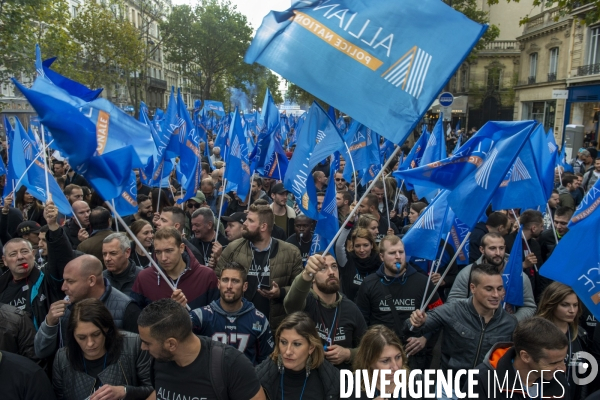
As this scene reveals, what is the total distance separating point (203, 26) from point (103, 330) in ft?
152

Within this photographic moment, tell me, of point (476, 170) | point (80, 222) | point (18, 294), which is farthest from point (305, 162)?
point (18, 294)

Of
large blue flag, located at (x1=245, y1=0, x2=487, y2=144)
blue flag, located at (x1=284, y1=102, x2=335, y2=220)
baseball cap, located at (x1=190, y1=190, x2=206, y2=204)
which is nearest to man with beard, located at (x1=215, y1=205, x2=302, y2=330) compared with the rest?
blue flag, located at (x1=284, y1=102, x2=335, y2=220)

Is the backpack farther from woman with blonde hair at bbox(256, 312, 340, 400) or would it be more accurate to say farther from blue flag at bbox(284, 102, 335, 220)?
blue flag at bbox(284, 102, 335, 220)

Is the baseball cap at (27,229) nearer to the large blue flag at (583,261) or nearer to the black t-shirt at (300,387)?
the black t-shirt at (300,387)

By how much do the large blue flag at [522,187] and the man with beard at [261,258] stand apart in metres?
2.27

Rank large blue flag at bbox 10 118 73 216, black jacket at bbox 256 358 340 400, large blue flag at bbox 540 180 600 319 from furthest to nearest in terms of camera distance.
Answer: large blue flag at bbox 10 118 73 216 < large blue flag at bbox 540 180 600 319 < black jacket at bbox 256 358 340 400

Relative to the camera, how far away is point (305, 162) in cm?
644

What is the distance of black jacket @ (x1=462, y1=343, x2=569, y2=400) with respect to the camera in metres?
2.70

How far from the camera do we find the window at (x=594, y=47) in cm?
2562

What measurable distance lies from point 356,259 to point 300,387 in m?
2.34

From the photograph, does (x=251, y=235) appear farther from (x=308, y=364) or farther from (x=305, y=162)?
(x=305, y=162)

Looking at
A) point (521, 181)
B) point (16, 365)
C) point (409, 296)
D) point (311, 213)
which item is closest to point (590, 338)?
point (409, 296)

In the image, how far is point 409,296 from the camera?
4359 mm

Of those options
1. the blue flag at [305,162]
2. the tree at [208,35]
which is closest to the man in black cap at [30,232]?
the blue flag at [305,162]
